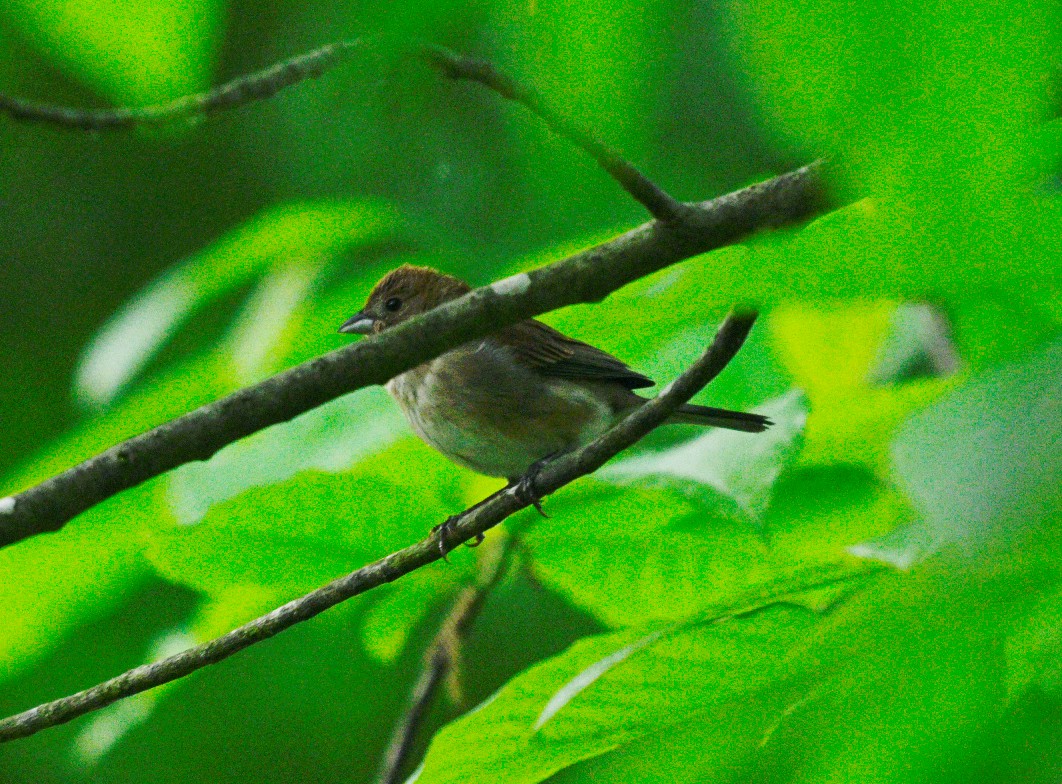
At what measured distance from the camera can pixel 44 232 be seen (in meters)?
11.0

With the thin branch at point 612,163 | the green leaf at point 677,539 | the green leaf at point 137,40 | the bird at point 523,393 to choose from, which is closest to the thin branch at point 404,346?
the thin branch at point 612,163

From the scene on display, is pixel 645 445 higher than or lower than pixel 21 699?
lower

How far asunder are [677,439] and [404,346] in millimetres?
1986

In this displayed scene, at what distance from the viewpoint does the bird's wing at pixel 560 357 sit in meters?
4.64

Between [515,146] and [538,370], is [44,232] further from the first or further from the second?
[515,146]

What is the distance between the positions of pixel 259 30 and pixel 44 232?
3.45m

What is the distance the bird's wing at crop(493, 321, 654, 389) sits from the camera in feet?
15.2

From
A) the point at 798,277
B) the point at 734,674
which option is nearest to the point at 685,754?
the point at 798,277

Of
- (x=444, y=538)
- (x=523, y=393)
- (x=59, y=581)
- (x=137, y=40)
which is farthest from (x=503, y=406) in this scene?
(x=137, y=40)

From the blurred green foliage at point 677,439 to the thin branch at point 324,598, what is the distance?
0.30 feet

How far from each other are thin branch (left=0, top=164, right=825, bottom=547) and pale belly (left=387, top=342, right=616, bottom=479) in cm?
229

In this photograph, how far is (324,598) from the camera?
2.35 meters

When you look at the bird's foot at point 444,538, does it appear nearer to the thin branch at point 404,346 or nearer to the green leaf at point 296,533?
the green leaf at point 296,533

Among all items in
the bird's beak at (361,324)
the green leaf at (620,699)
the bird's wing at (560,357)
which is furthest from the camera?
the bird's beak at (361,324)
